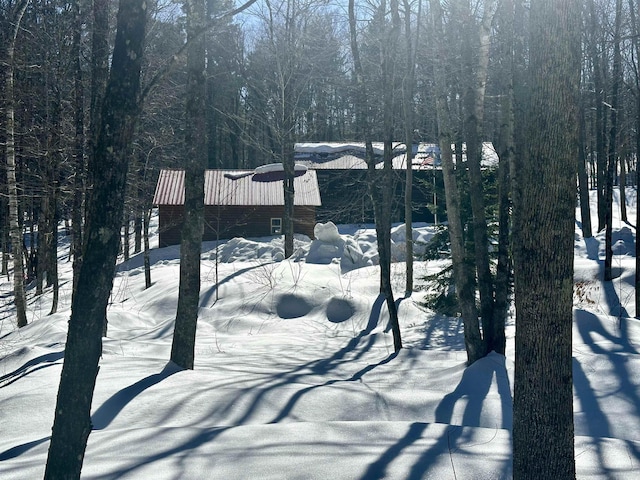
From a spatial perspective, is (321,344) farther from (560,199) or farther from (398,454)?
(560,199)

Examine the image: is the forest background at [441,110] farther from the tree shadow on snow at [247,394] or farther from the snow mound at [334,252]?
the snow mound at [334,252]

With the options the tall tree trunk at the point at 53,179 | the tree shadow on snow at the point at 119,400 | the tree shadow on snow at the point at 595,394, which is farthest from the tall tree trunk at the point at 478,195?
the tall tree trunk at the point at 53,179

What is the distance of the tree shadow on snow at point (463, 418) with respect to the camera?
435 cm

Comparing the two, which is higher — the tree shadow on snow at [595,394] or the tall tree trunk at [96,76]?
the tall tree trunk at [96,76]

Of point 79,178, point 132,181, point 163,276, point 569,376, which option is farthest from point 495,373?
point 163,276

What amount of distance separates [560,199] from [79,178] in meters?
13.7

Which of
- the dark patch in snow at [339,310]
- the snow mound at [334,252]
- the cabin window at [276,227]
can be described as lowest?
the dark patch in snow at [339,310]

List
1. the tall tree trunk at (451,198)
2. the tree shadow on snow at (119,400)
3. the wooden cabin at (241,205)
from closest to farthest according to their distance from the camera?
the tree shadow on snow at (119,400), the tall tree trunk at (451,198), the wooden cabin at (241,205)

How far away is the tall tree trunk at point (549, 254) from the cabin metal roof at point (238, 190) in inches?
1076

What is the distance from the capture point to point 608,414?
6453mm

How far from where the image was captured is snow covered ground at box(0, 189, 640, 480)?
4.46 meters

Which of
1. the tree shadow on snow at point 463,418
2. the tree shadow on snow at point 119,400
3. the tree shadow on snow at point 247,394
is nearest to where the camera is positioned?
the tree shadow on snow at point 463,418

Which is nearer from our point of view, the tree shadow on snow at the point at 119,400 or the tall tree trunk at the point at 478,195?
the tree shadow on snow at the point at 119,400

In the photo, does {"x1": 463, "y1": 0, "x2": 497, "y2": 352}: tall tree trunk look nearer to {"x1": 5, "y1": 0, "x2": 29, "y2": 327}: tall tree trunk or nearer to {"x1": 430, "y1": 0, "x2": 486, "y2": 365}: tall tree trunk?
{"x1": 430, "y1": 0, "x2": 486, "y2": 365}: tall tree trunk
